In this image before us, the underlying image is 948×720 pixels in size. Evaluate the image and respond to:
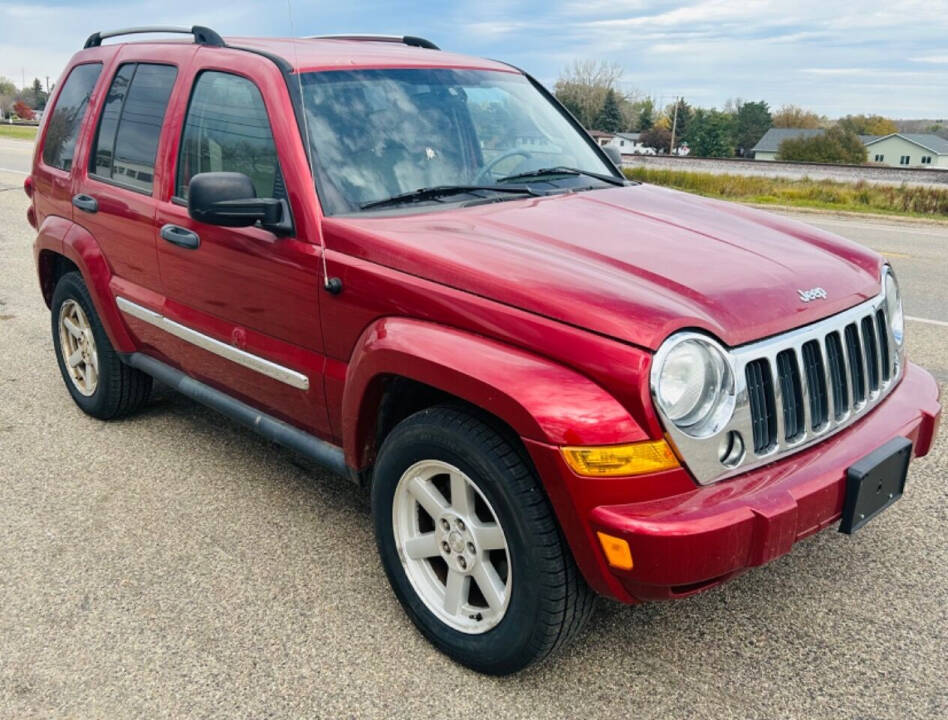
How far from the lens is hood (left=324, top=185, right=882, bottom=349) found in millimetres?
2455

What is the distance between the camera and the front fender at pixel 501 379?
2.32 m

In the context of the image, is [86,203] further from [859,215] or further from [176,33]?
[859,215]

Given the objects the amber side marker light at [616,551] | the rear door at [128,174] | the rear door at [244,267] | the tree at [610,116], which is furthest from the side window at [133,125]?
the tree at [610,116]

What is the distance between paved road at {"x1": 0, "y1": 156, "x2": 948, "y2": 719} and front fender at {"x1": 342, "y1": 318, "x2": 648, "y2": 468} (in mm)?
854

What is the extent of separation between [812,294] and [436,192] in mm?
1377

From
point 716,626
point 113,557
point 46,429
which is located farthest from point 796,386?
point 46,429

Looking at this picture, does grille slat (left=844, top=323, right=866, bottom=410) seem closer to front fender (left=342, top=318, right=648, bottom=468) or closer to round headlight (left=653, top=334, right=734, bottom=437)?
round headlight (left=653, top=334, right=734, bottom=437)

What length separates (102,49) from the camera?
472 centimetres

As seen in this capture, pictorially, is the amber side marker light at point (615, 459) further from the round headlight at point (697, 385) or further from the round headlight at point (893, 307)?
the round headlight at point (893, 307)

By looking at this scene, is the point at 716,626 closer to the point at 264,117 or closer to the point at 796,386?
the point at 796,386

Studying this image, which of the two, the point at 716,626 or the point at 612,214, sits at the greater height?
the point at 612,214

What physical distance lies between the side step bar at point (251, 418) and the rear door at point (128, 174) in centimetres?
37

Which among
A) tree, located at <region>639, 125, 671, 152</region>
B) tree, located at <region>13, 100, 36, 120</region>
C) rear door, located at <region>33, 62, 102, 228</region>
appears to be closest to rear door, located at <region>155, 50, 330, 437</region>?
rear door, located at <region>33, 62, 102, 228</region>

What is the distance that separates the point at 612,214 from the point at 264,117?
135cm
